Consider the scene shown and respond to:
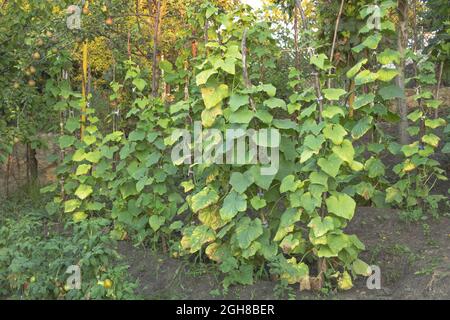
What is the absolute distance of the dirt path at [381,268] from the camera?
13.0ft

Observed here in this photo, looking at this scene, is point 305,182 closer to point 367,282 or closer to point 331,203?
point 331,203

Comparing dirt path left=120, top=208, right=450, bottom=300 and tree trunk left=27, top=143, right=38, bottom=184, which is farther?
tree trunk left=27, top=143, right=38, bottom=184

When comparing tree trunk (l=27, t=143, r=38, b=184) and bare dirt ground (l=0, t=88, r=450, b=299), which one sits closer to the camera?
bare dirt ground (l=0, t=88, r=450, b=299)

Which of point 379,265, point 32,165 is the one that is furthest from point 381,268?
point 32,165

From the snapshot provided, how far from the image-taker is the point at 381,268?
4410 mm

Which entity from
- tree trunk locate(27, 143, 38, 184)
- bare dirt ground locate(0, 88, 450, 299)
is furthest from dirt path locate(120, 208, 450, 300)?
tree trunk locate(27, 143, 38, 184)

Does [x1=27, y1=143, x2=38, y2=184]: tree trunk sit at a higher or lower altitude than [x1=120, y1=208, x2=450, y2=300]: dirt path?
higher

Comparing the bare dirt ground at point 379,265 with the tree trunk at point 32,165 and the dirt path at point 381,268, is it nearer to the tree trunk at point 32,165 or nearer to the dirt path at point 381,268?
the dirt path at point 381,268

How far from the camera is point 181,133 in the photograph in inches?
175

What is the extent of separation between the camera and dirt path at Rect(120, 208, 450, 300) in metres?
3.98

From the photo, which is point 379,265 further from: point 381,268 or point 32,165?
point 32,165

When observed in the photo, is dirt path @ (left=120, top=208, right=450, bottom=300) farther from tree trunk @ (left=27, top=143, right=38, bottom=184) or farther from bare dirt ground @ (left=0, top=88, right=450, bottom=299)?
tree trunk @ (left=27, top=143, right=38, bottom=184)

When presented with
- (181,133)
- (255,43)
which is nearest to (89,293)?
(181,133)

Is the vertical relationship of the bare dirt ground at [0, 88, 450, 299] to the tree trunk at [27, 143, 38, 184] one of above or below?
below
